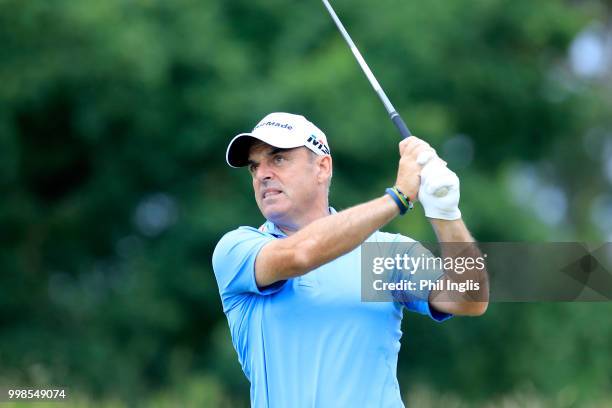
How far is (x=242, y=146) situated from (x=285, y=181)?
22 cm

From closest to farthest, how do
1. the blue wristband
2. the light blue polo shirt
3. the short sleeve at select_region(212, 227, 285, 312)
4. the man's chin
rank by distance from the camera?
the blue wristband < the light blue polo shirt < the short sleeve at select_region(212, 227, 285, 312) < the man's chin

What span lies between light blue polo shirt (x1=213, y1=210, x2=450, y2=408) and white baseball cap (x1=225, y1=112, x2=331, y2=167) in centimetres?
37

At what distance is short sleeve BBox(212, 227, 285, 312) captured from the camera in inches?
163

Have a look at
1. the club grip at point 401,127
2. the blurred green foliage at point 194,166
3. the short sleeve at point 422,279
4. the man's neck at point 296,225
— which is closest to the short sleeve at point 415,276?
the short sleeve at point 422,279

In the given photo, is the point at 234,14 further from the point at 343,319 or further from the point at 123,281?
the point at 343,319

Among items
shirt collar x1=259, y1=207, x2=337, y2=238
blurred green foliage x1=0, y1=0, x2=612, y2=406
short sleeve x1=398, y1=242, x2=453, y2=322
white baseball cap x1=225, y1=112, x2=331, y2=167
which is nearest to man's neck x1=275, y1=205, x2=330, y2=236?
shirt collar x1=259, y1=207, x2=337, y2=238

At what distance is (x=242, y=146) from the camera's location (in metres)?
4.46

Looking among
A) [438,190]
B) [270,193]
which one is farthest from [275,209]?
[438,190]

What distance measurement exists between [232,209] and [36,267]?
3371mm

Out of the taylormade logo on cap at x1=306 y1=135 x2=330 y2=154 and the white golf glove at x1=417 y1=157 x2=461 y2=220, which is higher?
the taylormade logo on cap at x1=306 y1=135 x2=330 y2=154

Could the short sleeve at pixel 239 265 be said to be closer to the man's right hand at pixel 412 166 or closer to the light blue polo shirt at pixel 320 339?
the light blue polo shirt at pixel 320 339

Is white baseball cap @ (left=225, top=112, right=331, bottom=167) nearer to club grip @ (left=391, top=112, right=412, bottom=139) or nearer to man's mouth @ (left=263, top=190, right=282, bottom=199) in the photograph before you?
man's mouth @ (left=263, top=190, right=282, bottom=199)

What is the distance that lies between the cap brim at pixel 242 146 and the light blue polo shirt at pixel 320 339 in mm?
356

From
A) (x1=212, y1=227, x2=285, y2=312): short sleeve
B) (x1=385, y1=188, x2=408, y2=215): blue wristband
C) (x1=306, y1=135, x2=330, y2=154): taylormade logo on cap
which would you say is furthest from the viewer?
(x1=306, y1=135, x2=330, y2=154): taylormade logo on cap
